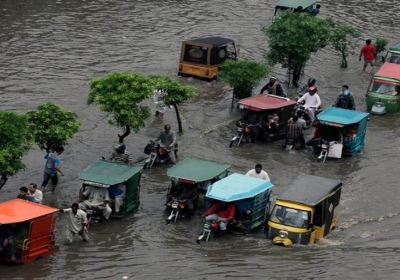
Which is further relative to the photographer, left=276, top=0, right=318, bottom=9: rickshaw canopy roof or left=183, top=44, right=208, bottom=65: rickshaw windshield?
left=276, top=0, right=318, bottom=9: rickshaw canopy roof

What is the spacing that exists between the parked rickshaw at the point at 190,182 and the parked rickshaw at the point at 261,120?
17.5 feet

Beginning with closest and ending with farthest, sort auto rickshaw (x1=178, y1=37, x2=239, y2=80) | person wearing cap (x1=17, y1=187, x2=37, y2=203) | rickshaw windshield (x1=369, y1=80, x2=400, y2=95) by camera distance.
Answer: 1. person wearing cap (x1=17, y1=187, x2=37, y2=203)
2. rickshaw windshield (x1=369, y1=80, x2=400, y2=95)
3. auto rickshaw (x1=178, y1=37, x2=239, y2=80)

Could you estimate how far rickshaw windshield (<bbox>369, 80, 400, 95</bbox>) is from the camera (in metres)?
35.1

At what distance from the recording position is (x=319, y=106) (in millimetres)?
33188

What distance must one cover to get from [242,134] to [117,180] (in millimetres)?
7517

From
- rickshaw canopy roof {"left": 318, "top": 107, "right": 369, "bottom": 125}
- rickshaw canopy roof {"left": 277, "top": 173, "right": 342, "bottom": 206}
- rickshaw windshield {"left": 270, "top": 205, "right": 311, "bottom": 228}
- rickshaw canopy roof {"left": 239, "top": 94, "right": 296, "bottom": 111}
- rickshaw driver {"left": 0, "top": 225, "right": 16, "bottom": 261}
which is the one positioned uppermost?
rickshaw canopy roof {"left": 318, "top": 107, "right": 369, "bottom": 125}

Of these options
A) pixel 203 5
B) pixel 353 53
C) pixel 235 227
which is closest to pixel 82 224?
pixel 235 227

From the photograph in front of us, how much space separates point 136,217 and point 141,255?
2644 millimetres

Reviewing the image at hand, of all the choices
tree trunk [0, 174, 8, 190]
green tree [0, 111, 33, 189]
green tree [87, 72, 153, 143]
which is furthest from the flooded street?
green tree [0, 111, 33, 189]

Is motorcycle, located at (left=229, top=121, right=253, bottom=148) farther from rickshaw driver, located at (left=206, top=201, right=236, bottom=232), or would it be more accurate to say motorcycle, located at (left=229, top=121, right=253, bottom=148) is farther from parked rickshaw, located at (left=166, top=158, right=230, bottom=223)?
rickshaw driver, located at (left=206, top=201, right=236, bottom=232)

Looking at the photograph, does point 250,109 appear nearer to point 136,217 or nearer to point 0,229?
point 136,217

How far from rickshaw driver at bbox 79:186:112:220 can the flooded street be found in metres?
0.46

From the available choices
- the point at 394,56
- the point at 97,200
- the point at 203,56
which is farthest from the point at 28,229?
the point at 394,56

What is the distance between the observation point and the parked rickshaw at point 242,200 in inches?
931
